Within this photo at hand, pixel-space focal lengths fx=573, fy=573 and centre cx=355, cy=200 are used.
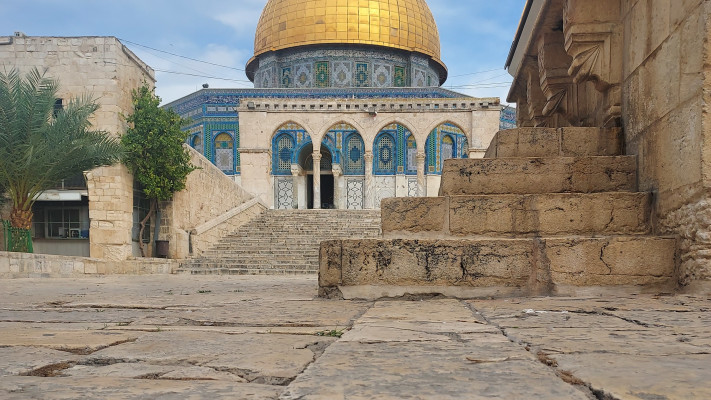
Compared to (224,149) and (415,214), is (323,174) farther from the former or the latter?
(415,214)

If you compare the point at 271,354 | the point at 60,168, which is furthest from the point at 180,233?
the point at 271,354

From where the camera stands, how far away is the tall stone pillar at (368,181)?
23562 mm

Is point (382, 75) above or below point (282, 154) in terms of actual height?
above

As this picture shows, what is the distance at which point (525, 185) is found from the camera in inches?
159

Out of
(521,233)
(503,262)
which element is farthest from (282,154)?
(503,262)

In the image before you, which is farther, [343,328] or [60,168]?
[60,168]

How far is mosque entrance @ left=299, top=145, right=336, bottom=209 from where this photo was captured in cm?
2720

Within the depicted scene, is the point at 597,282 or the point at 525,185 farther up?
the point at 525,185

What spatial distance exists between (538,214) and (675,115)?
0.97 meters

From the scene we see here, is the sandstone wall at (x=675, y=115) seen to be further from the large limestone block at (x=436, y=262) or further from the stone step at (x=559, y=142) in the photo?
the large limestone block at (x=436, y=262)

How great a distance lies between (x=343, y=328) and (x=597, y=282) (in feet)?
5.74

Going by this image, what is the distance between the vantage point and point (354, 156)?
25.5 m

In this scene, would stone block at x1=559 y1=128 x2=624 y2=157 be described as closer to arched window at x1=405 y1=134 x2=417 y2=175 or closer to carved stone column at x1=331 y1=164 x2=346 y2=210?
carved stone column at x1=331 y1=164 x2=346 y2=210

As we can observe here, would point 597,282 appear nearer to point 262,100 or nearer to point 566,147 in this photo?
point 566,147
